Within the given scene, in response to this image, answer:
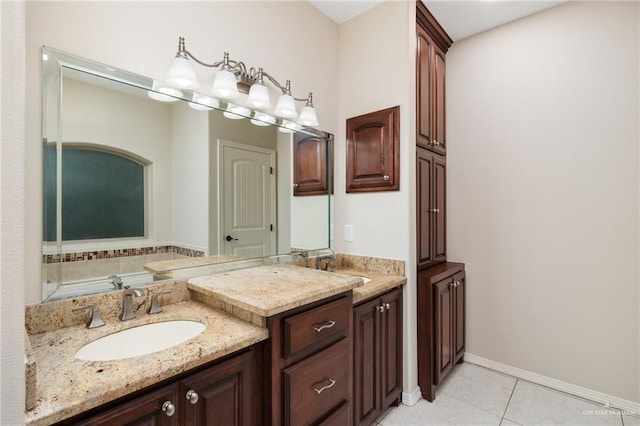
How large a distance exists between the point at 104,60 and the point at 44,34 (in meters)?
0.18

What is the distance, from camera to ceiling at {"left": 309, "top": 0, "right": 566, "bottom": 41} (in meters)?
2.12

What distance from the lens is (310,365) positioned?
1.23 m

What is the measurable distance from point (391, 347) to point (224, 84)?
1.82 metres

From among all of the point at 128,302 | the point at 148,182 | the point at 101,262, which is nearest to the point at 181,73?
the point at 148,182

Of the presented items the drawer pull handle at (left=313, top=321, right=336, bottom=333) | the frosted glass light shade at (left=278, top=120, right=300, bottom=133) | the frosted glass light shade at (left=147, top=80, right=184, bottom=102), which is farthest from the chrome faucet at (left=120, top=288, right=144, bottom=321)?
the frosted glass light shade at (left=278, top=120, right=300, bottom=133)

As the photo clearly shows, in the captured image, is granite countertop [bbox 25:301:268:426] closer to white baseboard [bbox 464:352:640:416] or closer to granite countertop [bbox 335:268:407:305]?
granite countertop [bbox 335:268:407:305]

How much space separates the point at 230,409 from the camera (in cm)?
102

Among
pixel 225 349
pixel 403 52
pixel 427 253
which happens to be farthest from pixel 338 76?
pixel 225 349

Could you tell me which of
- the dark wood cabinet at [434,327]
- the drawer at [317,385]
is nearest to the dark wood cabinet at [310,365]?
the drawer at [317,385]

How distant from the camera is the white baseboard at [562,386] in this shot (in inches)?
74.6

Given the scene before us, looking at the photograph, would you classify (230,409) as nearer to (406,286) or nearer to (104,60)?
(406,286)

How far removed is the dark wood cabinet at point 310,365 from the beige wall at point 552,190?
1.64 metres

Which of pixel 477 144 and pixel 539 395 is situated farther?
pixel 477 144

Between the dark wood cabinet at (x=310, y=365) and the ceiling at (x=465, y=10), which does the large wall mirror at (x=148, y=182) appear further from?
the ceiling at (x=465, y=10)
